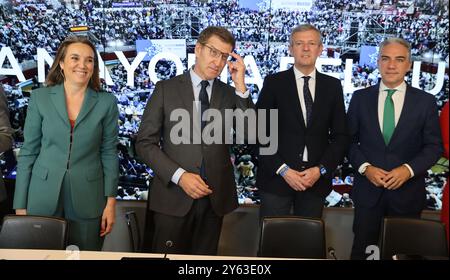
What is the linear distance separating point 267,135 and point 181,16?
1.43 m

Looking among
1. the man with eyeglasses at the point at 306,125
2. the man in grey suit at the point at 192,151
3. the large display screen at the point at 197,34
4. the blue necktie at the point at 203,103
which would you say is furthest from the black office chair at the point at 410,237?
the large display screen at the point at 197,34

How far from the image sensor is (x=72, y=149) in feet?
9.08

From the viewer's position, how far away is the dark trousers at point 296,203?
10.7 feet

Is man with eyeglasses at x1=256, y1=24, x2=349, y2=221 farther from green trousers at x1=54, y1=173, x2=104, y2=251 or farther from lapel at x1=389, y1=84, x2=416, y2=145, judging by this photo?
green trousers at x1=54, y1=173, x2=104, y2=251

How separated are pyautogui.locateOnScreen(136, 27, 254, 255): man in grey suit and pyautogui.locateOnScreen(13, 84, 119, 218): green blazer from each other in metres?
0.28

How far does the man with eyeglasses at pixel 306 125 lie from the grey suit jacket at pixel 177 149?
37 centimetres

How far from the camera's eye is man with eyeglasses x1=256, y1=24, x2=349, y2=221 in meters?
3.14

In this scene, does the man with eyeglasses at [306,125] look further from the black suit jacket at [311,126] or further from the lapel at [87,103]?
the lapel at [87,103]

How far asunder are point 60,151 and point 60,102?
0.98 ft

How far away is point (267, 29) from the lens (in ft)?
13.0

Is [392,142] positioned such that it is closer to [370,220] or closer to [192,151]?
[370,220]

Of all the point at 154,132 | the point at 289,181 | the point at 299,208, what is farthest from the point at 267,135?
the point at 154,132
